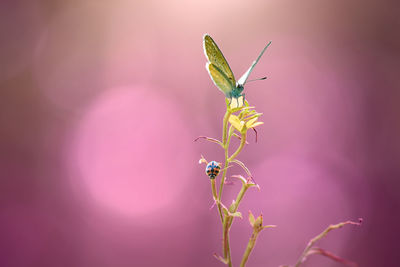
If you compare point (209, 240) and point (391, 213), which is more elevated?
point (391, 213)

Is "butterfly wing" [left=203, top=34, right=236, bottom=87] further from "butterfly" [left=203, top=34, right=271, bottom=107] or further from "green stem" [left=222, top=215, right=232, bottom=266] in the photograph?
"green stem" [left=222, top=215, right=232, bottom=266]

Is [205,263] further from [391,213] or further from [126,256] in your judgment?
[391,213]

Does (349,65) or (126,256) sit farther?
(349,65)

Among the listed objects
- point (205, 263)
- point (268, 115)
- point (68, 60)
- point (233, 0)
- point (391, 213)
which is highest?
point (233, 0)

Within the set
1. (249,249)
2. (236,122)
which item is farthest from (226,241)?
(236,122)

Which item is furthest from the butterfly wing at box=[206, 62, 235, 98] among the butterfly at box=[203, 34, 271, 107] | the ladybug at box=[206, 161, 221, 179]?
the ladybug at box=[206, 161, 221, 179]

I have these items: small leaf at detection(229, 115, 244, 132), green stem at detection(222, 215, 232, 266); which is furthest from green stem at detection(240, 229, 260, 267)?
small leaf at detection(229, 115, 244, 132)

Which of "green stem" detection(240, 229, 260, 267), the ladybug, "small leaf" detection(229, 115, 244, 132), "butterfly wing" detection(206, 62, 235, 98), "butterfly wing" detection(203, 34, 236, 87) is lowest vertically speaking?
"green stem" detection(240, 229, 260, 267)

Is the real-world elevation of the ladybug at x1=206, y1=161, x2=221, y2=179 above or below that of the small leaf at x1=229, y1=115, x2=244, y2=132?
below

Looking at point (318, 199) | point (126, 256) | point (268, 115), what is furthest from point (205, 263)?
point (268, 115)
